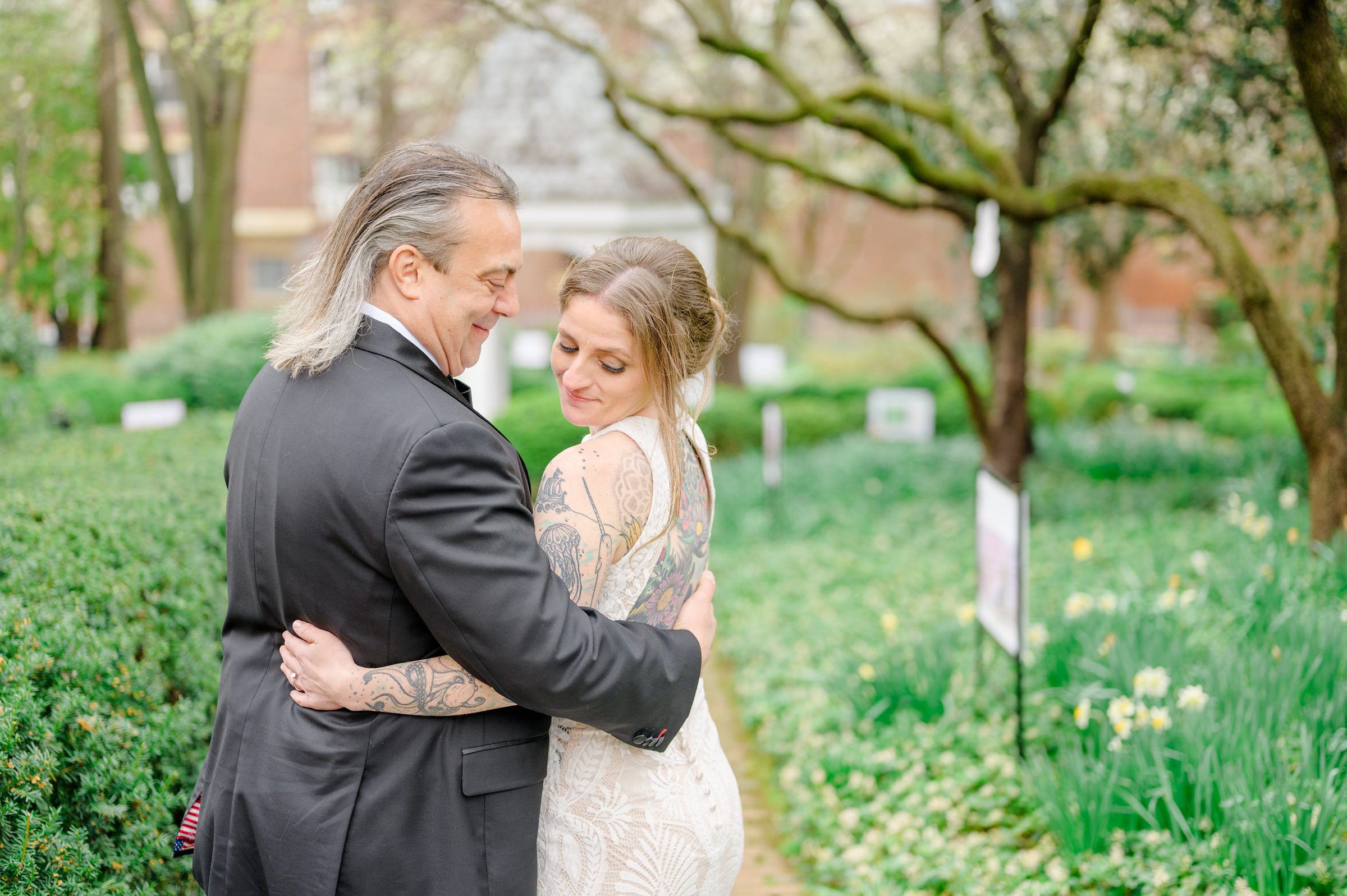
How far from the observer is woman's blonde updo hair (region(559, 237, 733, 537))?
1990 mm

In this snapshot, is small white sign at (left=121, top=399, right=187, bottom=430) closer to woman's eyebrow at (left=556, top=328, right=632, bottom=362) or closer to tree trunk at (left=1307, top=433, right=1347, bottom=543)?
woman's eyebrow at (left=556, top=328, right=632, bottom=362)

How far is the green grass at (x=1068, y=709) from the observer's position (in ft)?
10.2

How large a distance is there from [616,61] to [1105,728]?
9959 mm

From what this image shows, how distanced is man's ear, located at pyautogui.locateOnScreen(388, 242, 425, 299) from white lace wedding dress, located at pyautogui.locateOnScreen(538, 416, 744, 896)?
444 millimetres

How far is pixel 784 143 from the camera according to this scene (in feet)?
82.3

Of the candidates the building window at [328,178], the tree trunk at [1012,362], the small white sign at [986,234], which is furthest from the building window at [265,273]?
the small white sign at [986,234]

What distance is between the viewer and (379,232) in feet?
6.21

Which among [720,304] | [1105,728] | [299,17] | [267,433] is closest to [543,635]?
[267,433]

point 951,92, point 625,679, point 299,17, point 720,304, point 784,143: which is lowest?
point 625,679

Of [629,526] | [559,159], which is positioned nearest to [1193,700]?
[629,526]

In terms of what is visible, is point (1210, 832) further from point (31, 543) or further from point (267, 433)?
point (31, 543)

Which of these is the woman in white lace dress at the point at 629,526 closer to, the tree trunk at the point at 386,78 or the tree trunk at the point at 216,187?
the tree trunk at the point at 386,78

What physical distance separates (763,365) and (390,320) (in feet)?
49.0

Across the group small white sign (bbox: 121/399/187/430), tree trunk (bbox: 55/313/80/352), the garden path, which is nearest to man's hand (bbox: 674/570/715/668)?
the garden path
